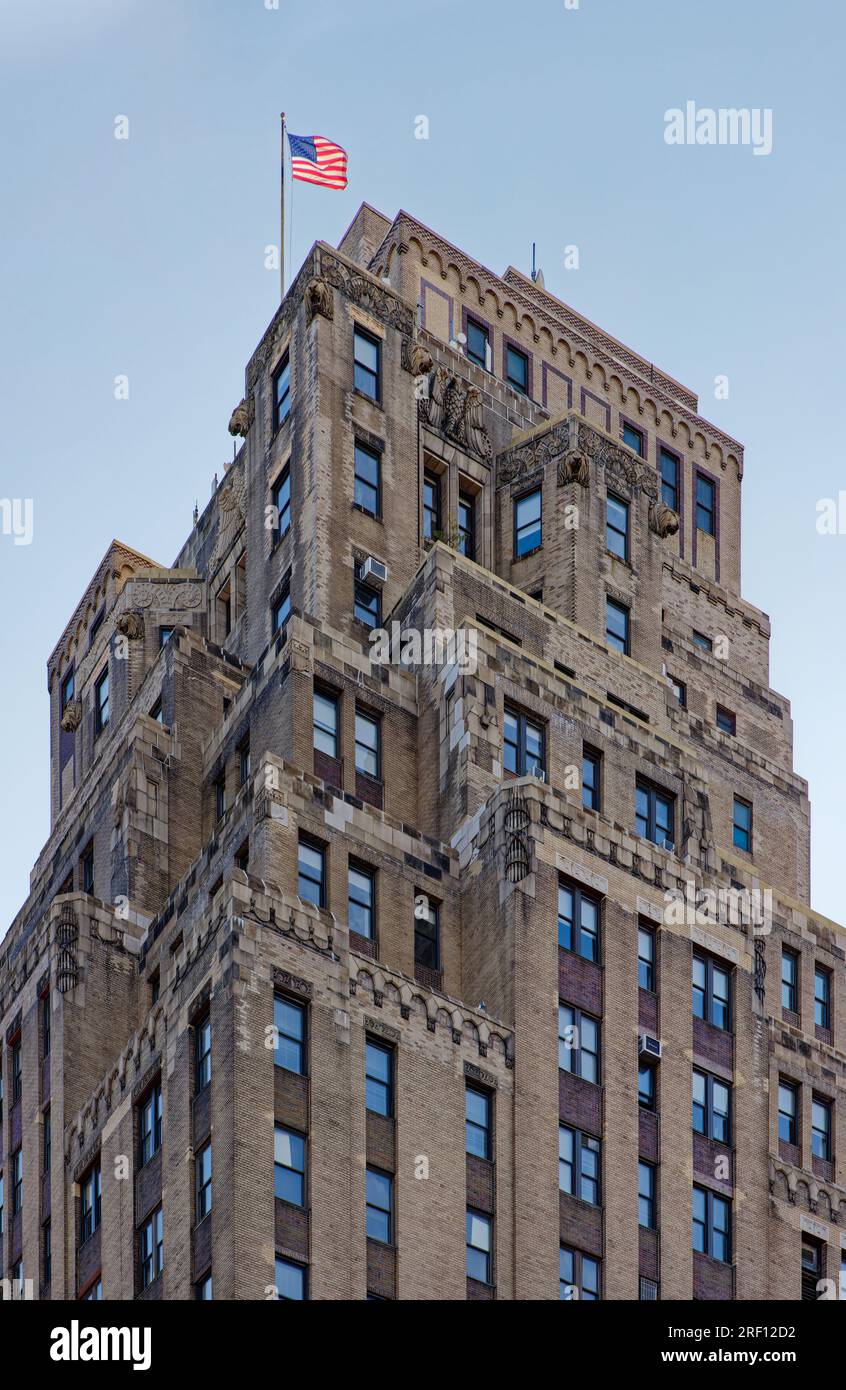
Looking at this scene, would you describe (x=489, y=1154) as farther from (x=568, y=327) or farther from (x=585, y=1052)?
(x=568, y=327)

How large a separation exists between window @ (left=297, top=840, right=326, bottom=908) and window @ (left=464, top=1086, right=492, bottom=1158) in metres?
6.84

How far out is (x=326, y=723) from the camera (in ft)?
309

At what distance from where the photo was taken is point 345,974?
83.7 metres

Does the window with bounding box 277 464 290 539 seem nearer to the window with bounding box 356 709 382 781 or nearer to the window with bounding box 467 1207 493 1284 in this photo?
the window with bounding box 356 709 382 781

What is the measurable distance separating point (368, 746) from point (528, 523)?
1494 cm

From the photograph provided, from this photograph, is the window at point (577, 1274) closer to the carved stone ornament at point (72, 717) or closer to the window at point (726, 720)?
the window at point (726, 720)

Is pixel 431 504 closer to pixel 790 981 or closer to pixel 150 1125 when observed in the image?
pixel 790 981

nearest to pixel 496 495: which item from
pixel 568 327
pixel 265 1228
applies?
pixel 568 327

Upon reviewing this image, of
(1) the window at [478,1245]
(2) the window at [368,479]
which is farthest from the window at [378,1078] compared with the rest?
(2) the window at [368,479]

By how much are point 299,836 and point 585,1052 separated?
9506 millimetres

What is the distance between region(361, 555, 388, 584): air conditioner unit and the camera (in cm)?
10094

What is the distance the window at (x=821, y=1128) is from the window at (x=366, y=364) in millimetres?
25981

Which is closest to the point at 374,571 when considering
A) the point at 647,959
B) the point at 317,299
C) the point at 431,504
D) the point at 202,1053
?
the point at 431,504

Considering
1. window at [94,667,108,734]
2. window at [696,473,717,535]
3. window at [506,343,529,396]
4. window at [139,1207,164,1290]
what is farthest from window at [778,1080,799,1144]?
window at [94,667,108,734]
